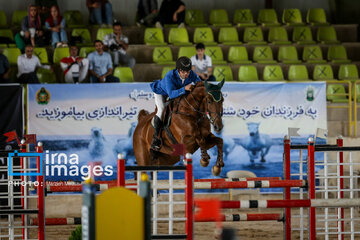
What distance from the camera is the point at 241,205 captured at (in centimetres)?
533

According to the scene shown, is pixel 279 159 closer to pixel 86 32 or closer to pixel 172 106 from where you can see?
pixel 172 106

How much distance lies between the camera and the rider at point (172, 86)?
6578 millimetres

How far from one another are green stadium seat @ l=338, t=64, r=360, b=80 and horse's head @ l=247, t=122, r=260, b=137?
300 centimetres

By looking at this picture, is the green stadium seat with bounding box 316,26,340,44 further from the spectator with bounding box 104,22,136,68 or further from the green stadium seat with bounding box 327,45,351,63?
the spectator with bounding box 104,22,136,68


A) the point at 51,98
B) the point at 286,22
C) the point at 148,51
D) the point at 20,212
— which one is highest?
the point at 286,22

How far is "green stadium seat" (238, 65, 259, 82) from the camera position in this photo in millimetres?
11383

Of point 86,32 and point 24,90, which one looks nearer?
point 24,90

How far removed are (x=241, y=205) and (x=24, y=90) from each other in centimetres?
506

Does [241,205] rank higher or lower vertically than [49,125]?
lower

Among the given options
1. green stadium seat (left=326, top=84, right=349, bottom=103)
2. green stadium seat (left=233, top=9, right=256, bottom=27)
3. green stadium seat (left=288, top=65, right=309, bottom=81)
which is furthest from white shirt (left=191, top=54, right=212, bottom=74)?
green stadium seat (left=233, top=9, right=256, bottom=27)

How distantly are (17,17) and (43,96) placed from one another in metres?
4.35

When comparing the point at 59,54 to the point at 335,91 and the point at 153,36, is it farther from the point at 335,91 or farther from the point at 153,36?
the point at 335,91

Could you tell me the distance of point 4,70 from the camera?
10188mm

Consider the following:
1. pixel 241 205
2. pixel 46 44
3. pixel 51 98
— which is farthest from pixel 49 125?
pixel 241 205
